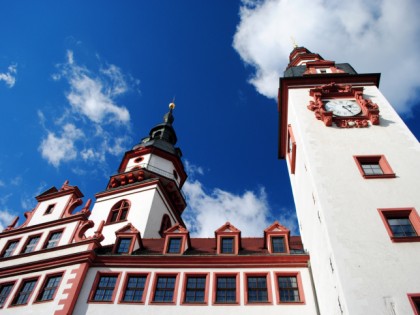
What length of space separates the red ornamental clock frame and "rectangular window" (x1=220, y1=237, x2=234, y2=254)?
28.2ft

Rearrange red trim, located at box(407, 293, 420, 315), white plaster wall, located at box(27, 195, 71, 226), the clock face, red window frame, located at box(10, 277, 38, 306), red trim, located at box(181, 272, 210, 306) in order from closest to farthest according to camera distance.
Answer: red trim, located at box(407, 293, 420, 315)
red trim, located at box(181, 272, 210, 306)
red window frame, located at box(10, 277, 38, 306)
the clock face
white plaster wall, located at box(27, 195, 71, 226)

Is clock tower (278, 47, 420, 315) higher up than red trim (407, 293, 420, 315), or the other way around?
clock tower (278, 47, 420, 315)

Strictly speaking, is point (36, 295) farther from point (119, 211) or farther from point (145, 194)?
point (145, 194)

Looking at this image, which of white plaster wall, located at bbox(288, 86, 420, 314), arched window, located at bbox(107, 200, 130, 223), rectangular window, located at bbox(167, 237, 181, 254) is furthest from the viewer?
arched window, located at bbox(107, 200, 130, 223)

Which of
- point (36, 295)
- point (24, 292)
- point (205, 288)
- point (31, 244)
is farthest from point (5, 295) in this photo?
point (205, 288)

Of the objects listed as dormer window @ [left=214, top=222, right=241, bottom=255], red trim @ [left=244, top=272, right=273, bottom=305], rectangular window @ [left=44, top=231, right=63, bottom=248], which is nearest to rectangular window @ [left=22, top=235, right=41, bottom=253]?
rectangular window @ [left=44, top=231, right=63, bottom=248]

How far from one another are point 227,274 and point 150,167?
16.9m

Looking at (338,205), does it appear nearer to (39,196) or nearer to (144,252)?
(144,252)

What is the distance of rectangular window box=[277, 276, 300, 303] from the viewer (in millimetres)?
17031

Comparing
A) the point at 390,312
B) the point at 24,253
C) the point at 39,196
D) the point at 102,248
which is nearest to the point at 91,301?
the point at 102,248

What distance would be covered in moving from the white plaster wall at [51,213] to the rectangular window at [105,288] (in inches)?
275

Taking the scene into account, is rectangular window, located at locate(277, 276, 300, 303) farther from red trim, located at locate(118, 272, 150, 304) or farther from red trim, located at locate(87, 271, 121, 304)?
red trim, located at locate(87, 271, 121, 304)

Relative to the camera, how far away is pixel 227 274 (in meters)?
18.3

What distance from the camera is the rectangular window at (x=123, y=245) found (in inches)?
804
